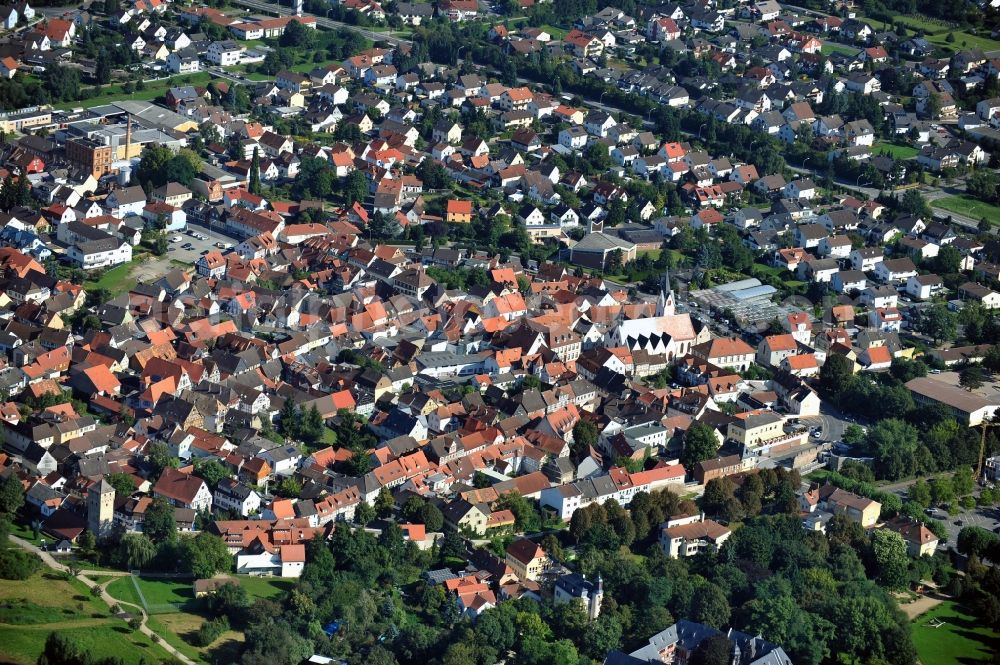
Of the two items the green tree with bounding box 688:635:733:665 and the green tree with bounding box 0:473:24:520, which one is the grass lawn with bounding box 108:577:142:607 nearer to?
the green tree with bounding box 0:473:24:520

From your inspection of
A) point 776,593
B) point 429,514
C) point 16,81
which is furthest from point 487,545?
point 16,81

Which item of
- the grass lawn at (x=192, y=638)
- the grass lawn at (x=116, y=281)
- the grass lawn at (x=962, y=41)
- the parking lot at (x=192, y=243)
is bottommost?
the grass lawn at (x=192, y=638)

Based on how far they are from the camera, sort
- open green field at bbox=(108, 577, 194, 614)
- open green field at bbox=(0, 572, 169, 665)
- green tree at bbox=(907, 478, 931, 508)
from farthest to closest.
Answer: green tree at bbox=(907, 478, 931, 508) → open green field at bbox=(108, 577, 194, 614) → open green field at bbox=(0, 572, 169, 665)

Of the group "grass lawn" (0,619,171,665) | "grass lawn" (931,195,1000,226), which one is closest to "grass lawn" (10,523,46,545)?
"grass lawn" (0,619,171,665)

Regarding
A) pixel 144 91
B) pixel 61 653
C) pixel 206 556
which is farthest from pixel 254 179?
pixel 61 653

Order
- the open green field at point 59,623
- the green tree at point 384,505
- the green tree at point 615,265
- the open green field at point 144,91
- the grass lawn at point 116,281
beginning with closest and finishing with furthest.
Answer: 1. the open green field at point 59,623
2. the green tree at point 384,505
3. the grass lawn at point 116,281
4. the green tree at point 615,265
5. the open green field at point 144,91

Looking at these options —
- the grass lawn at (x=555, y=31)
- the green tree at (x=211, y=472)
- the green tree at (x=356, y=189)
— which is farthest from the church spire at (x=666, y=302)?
the grass lawn at (x=555, y=31)

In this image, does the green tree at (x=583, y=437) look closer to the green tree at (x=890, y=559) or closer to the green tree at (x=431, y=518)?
the green tree at (x=431, y=518)
